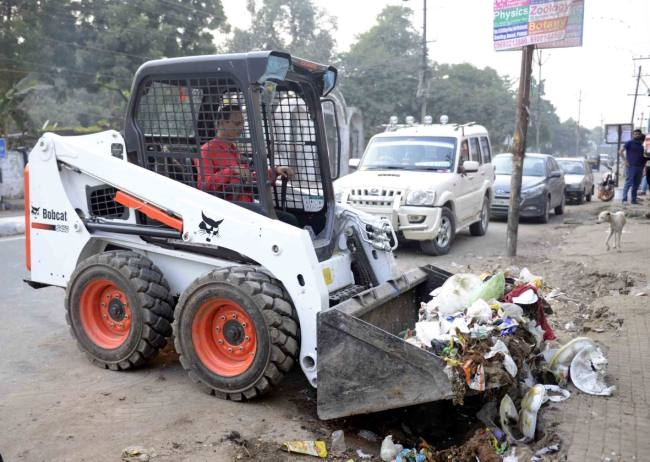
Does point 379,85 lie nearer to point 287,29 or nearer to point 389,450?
point 287,29

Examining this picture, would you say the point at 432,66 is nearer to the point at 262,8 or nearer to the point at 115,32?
the point at 262,8

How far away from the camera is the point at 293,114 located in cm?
496

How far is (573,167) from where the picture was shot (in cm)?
2133

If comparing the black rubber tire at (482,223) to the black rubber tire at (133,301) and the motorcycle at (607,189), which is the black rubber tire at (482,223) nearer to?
the black rubber tire at (133,301)

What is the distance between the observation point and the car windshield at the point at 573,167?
21.1 metres

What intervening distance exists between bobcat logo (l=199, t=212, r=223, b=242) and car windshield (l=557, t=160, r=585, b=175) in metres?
19.2

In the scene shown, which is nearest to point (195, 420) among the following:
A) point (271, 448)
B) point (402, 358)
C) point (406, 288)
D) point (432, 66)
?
point (271, 448)

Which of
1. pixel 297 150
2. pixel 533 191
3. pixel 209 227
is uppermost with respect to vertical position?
pixel 297 150

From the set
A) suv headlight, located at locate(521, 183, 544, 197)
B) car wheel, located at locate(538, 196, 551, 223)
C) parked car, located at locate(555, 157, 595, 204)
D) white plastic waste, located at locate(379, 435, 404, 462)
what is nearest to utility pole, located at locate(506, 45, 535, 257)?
suv headlight, located at locate(521, 183, 544, 197)

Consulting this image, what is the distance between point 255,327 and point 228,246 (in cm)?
61

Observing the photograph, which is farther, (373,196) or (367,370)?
(373,196)

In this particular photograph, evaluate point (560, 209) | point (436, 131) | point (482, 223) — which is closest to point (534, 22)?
point (436, 131)

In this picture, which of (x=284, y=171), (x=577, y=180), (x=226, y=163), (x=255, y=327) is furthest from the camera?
(x=577, y=180)

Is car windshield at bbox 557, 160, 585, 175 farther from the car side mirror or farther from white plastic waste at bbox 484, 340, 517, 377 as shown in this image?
white plastic waste at bbox 484, 340, 517, 377
